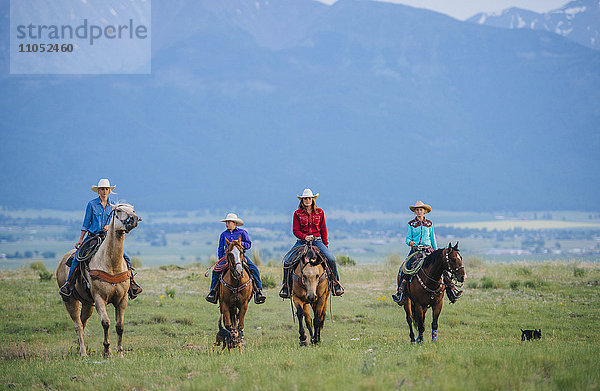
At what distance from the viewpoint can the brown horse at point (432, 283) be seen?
1410cm

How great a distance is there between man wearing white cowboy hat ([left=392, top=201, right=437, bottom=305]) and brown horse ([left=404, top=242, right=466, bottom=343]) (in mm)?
336

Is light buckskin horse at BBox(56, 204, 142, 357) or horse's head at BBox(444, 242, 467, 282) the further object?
horse's head at BBox(444, 242, 467, 282)

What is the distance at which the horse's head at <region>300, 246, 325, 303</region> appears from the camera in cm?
1412

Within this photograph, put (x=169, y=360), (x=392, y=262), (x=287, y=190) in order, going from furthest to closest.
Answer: (x=287, y=190)
(x=392, y=262)
(x=169, y=360)

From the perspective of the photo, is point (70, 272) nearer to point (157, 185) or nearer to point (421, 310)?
point (421, 310)

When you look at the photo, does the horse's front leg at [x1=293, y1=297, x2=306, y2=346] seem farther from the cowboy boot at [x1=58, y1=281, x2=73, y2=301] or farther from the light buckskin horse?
the cowboy boot at [x1=58, y1=281, x2=73, y2=301]

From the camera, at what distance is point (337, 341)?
51.9ft

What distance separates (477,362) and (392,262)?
24.2 metres

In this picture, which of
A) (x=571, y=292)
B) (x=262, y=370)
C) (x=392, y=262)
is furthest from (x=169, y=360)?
(x=392, y=262)

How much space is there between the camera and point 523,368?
10.3 metres

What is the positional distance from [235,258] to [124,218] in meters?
2.32

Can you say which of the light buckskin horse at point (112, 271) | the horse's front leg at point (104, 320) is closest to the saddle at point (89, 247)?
the light buckskin horse at point (112, 271)

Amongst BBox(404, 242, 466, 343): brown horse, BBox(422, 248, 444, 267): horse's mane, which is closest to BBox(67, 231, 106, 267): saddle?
BBox(404, 242, 466, 343): brown horse

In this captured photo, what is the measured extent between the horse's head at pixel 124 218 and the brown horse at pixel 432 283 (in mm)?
6112
